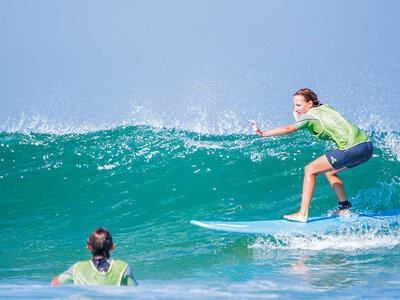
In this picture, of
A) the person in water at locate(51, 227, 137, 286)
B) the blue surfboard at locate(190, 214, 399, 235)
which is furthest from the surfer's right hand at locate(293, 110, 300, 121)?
the person in water at locate(51, 227, 137, 286)

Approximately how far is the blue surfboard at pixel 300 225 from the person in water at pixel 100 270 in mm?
2669

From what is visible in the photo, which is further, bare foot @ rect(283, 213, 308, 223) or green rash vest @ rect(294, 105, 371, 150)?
bare foot @ rect(283, 213, 308, 223)

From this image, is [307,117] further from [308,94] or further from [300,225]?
[300,225]

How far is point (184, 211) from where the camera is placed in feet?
24.3

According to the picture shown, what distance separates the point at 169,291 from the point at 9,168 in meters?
7.19

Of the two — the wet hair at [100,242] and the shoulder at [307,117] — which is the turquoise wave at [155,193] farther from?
the wet hair at [100,242]

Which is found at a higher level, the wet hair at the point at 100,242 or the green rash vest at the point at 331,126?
the green rash vest at the point at 331,126

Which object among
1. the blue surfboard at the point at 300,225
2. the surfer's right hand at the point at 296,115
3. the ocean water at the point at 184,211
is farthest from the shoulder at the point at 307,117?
the ocean water at the point at 184,211

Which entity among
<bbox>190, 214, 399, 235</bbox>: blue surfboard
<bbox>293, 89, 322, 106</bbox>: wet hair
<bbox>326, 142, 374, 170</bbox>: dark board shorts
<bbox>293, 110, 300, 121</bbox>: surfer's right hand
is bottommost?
<bbox>190, 214, 399, 235</bbox>: blue surfboard

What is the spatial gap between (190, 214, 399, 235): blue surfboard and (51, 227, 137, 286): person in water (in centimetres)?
267

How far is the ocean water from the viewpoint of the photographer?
13.0ft

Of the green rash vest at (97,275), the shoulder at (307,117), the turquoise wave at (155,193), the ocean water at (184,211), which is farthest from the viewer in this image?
the turquoise wave at (155,193)

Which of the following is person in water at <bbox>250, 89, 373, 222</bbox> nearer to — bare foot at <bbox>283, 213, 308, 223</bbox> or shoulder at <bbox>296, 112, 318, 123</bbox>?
shoulder at <bbox>296, 112, 318, 123</bbox>

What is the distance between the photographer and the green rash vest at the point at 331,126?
5.11 meters
